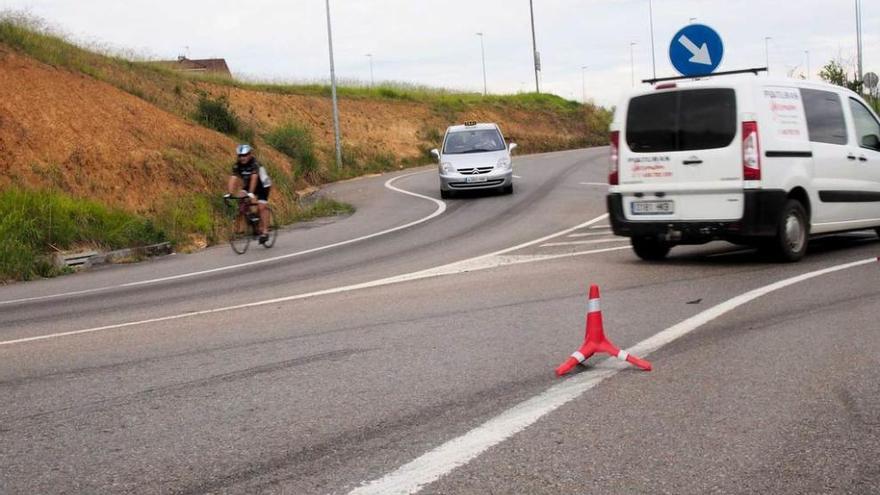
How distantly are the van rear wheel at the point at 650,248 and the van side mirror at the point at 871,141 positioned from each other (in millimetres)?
2867

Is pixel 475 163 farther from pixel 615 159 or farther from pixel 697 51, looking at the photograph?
pixel 615 159

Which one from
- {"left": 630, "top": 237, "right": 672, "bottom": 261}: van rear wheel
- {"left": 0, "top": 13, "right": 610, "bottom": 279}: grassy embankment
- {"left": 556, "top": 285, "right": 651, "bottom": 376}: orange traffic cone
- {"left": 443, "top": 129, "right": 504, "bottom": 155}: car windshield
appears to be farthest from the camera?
{"left": 443, "top": 129, "right": 504, "bottom": 155}: car windshield

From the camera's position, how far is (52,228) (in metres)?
20.2

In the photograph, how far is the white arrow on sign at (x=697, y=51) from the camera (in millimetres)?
15188

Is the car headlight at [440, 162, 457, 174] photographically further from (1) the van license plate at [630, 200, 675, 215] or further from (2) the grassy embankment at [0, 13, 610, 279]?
(1) the van license plate at [630, 200, 675, 215]

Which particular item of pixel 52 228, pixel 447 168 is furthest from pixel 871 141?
pixel 447 168

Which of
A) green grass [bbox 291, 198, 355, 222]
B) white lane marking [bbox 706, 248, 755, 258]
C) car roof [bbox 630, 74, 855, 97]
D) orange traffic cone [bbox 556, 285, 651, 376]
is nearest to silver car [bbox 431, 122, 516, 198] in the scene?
green grass [bbox 291, 198, 355, 222]

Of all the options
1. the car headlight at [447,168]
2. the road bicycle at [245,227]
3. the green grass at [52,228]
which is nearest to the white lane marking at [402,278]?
the road bicycle at [245,227]

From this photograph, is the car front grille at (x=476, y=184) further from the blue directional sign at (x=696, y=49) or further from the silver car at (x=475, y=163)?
the blue directional sign at (x=696, y=49)

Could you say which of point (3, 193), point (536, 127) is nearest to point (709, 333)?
point (3, 193)

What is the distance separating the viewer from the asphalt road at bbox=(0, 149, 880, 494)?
4.75 metres

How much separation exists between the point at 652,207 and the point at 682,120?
3.46 ft

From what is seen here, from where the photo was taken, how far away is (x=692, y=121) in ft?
39.9

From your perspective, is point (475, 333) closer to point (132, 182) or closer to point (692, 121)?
point (692, 121)
